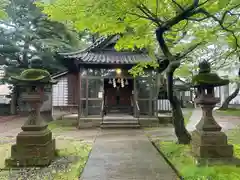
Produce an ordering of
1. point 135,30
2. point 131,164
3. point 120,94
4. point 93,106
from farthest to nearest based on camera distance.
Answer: point 120,94 → point 93,106 → point 135,30 → point 131,164

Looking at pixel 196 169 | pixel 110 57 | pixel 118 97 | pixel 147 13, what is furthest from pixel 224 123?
pixel 147 13

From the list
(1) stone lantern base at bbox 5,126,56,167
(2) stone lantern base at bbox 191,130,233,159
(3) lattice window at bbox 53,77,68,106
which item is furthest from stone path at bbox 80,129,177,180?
(3) lattice window at bbox 53,77,68,106

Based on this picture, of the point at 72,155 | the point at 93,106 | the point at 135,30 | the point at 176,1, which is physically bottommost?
the point at 72,155

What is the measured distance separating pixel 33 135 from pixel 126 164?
221 centimetres

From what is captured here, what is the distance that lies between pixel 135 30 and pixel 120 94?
934 centimetres

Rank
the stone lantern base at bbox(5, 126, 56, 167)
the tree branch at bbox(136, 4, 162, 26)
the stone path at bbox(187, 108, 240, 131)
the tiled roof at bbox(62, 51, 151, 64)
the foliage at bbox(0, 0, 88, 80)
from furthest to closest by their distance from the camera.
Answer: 1. the foliage at bbox(0, 0, 88, 80)
2. the tiled roof at bbox(62, 51, 151, 64)
3. the stone path at bbox(187, 108, 240, 131)
4. the stone lantern base at bbox(5, 126, 56, 167)
5. the tree branch at bbox(136, 4, 162, 26)

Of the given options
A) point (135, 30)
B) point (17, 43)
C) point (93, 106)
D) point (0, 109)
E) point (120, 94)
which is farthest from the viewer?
point (0, 109)

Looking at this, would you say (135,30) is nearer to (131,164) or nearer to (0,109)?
(131,164)

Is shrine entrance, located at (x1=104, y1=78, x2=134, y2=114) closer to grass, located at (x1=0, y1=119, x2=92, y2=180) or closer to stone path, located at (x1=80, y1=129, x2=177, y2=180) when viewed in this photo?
grass, located at (x1=0, y1=119, x2=92, y2=180)

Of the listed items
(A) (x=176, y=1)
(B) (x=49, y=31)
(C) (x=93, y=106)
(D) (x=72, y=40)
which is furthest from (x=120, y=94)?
(A) (x=176, y=1)

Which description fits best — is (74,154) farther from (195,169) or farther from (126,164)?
(195,169)

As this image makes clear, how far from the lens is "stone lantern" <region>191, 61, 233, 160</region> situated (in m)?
4.54

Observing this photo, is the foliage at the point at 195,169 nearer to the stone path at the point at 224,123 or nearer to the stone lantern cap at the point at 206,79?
the stone lantern cap at the point at 206,79

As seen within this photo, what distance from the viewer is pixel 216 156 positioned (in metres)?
4.52
